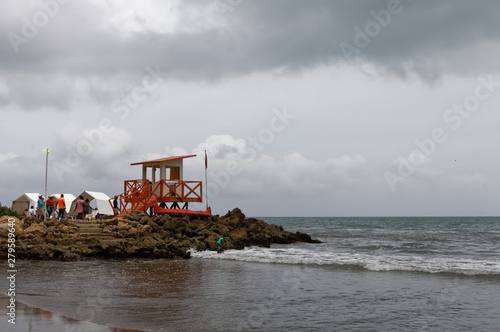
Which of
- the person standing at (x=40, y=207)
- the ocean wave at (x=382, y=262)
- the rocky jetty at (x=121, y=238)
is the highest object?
the person standing at (x=40, y=207)

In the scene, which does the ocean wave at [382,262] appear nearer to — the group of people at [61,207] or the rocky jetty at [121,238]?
the rocky jetty at [121,238]

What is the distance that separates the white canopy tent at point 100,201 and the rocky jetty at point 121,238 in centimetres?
460

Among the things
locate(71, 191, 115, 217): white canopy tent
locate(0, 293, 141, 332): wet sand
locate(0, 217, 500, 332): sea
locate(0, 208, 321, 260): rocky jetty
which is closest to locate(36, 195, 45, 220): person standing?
locate(71, 191, 115, 217): white canopy tent

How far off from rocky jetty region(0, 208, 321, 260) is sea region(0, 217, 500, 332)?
1771mm

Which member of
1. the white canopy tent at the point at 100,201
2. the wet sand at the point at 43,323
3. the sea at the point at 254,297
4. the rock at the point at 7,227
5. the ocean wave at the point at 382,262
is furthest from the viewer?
the white canopy tent at the point at 100,201

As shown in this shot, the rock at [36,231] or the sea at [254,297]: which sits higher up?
the rock at [36,231]

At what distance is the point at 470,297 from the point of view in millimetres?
12141

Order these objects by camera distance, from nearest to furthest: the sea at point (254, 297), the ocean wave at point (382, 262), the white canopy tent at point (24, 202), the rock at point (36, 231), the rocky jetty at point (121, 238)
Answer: the sea at point (254, 297) < the ocean wave at point (382, 262) < the rocky jetty at point (121, 238) < the rock at point (36, 231) < the white canopy tent at point (24, 202)

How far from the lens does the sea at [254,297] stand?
30.4 feet

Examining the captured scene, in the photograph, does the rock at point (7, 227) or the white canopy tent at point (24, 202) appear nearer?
the rock at point (7, 227)

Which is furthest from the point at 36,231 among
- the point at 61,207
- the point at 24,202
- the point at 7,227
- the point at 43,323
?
the point at 43,323

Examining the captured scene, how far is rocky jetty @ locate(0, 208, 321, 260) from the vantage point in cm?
2064

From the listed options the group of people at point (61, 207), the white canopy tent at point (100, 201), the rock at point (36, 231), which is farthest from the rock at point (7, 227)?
the white canopy tent at point (100, 201)

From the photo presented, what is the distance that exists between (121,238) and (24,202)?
15416mm
